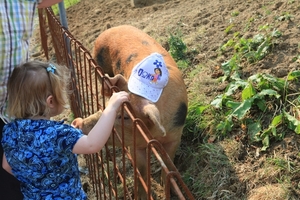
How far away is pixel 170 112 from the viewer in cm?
350

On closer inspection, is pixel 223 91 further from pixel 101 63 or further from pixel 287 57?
pixel 101 63

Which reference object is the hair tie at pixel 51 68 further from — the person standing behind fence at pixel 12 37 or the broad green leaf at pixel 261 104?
the broad green leaf at pixel 261 104

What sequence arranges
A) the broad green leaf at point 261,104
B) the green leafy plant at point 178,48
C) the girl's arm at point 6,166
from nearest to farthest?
the girl's arm at point 6,166 → the broad green leaf at point 261,104 → the green leafy plant at point 178,48

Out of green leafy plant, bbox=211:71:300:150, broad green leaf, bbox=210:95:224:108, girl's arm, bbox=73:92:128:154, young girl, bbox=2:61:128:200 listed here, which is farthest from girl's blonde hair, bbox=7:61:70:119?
broad green leaf, bbox=210:95:224:108

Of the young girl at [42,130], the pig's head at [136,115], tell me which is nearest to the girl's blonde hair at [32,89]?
the young girl at [42,130]

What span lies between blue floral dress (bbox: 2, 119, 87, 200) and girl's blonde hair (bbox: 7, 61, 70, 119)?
6cm

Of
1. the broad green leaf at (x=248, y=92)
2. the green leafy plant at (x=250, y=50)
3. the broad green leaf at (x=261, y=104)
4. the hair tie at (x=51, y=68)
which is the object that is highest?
the hair tie at (x=51, y=68)

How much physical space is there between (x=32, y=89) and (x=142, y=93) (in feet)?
3.89

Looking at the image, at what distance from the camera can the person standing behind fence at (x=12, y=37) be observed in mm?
2174

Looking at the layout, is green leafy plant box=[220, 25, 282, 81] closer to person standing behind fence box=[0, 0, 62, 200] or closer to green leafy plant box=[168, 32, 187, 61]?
green leafy plant box=[168, 32, 187, 61]

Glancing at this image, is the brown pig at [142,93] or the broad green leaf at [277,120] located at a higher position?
the brown pig at [142,93]

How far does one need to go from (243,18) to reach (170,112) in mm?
2327

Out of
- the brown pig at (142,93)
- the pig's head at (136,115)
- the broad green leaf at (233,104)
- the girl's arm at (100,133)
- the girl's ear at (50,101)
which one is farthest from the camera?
the broad green leaf at (233,104)

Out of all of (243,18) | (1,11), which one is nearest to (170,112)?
(1,11)
